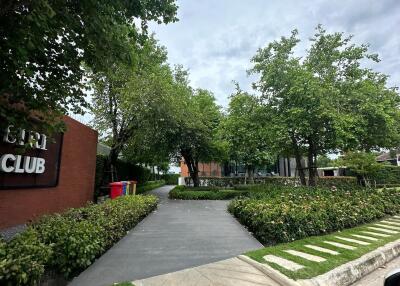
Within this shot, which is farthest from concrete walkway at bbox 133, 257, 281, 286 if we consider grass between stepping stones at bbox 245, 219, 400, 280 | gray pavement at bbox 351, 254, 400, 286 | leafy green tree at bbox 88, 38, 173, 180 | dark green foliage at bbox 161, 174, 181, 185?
dark green foliage at bbox 161, 174, 181, 185

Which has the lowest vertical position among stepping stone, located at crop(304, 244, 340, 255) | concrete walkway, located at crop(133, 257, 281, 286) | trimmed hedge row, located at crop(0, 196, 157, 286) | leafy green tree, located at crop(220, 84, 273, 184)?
concrete walkway, located at crop(133, 257, 281, 286)

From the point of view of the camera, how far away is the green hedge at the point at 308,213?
6895 mm

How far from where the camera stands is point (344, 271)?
4.66 m

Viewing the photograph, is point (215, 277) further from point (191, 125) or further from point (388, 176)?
point (388, 176)

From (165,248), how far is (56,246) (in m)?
2.56

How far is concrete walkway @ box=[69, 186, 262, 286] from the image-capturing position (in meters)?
4.59

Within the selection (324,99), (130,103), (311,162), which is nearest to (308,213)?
(324,99)

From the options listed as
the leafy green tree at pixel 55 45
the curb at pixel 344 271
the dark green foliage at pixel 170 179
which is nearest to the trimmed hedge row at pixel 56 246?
the leafy green tree at pixel 55 45

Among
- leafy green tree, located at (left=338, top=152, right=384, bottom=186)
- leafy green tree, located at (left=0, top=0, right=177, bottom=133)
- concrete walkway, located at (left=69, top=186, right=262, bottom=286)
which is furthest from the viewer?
leafy green tree, located at (left=338, top=152, right=384, bottom=186)

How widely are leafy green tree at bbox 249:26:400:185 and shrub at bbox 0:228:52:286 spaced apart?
10.5 meters

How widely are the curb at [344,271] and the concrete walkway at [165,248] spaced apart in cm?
101

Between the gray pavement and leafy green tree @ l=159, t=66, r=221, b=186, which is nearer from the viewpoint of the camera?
the gray pavement

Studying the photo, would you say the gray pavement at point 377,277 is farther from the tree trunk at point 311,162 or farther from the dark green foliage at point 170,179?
the dark green foliage at point 170,179

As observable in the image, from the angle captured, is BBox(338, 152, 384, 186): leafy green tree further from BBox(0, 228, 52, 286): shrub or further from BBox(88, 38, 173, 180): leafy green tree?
BBox(0, 228, 52, 286): shrub
